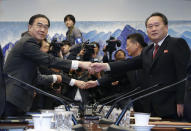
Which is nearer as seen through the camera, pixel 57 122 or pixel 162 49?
pixel 57 122

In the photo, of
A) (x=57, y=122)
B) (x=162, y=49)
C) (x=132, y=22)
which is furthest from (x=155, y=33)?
(x=132, y=22)

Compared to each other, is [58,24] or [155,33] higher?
[58,24]

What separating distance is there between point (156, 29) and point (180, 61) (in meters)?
0.35

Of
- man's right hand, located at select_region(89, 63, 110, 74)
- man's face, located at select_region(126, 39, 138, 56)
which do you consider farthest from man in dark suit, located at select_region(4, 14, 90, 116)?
man's face, located at select_region(126, 39, 138, 56)

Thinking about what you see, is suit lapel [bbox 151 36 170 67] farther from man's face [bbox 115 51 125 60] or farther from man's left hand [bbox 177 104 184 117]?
man's face [bbox 115 51 125 60]

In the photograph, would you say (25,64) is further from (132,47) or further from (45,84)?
(132,47)

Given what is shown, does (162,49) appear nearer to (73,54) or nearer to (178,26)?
(73,54)

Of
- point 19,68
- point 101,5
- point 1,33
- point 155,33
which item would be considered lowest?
point 19,68

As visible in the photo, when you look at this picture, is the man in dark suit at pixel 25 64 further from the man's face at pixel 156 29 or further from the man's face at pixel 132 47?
the man's face at pixel 132 47

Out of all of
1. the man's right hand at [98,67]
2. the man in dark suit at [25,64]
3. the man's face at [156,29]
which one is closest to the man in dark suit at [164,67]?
the man's face at [156,29]

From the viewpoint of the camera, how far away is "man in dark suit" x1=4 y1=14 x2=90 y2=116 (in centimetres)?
237

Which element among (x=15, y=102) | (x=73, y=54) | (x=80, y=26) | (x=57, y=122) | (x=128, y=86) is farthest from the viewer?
(x=80, y=26)

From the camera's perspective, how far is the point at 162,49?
97.7 inches

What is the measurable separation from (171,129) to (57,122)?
547 mm
